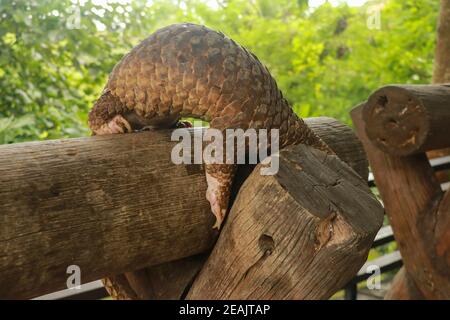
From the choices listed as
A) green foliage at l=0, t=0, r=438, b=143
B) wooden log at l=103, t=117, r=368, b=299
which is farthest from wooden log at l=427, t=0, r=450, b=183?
wooden log at l=103, t=117, r=368, b=299

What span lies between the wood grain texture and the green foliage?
116cm

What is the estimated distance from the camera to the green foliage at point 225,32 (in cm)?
279

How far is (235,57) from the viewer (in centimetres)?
125

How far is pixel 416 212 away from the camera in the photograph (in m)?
2.81

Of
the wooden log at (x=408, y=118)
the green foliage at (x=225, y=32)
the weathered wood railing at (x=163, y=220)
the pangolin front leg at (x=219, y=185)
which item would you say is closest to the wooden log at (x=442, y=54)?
the green foliage at (x=225, y=32)

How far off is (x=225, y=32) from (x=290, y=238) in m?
5.75

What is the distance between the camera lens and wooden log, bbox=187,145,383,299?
1151 millimetres

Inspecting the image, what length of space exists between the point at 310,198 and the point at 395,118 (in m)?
1.34

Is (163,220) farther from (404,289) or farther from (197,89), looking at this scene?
(404,289)

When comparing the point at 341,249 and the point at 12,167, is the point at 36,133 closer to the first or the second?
the point at 12,167

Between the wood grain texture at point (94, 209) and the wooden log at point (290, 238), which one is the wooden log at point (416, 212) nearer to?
the wooden log at point (290, 238)

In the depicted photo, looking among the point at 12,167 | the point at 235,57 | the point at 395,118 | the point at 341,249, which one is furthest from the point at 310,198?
the point at 395,118

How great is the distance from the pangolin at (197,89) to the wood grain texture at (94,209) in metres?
0.07
